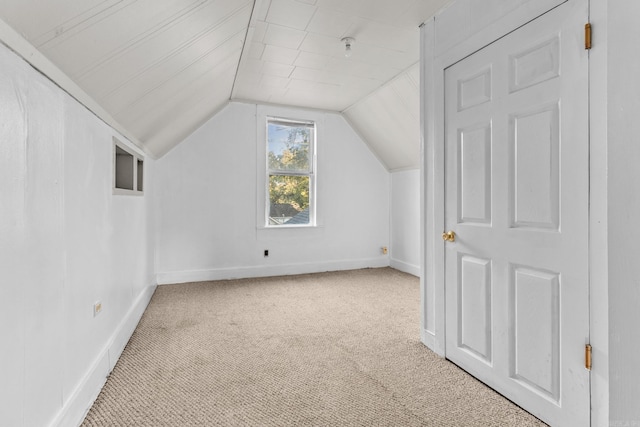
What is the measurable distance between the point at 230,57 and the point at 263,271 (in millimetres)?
2763

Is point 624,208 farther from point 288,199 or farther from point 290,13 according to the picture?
point 288,199

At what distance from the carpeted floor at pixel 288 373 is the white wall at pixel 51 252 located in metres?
0.28

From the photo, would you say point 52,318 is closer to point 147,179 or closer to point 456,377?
point 456,377

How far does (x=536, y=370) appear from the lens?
1.59 m

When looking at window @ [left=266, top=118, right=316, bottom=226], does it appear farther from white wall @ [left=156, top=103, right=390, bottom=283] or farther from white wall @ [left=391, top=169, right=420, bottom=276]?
white wall @ [left=391, top=169, right=420, bottom=276]

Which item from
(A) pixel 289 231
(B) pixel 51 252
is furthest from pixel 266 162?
(B) pixel 51 252

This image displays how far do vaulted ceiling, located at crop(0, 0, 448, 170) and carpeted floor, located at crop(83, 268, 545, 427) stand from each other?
156cm

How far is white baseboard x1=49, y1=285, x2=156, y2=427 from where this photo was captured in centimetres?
144

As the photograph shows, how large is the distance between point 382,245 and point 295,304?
2271mm

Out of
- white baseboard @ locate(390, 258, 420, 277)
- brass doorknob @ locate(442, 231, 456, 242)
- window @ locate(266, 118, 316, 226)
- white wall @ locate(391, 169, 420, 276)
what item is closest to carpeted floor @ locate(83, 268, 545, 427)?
brass doorknob @ locate(442, 231, 456, 242)

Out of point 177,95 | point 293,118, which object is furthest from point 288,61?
point 293,118

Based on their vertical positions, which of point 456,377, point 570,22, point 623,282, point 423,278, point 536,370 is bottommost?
point 456,377

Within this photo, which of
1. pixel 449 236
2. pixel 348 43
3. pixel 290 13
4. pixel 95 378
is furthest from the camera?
pixel 348 43

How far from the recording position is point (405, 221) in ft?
15.9
